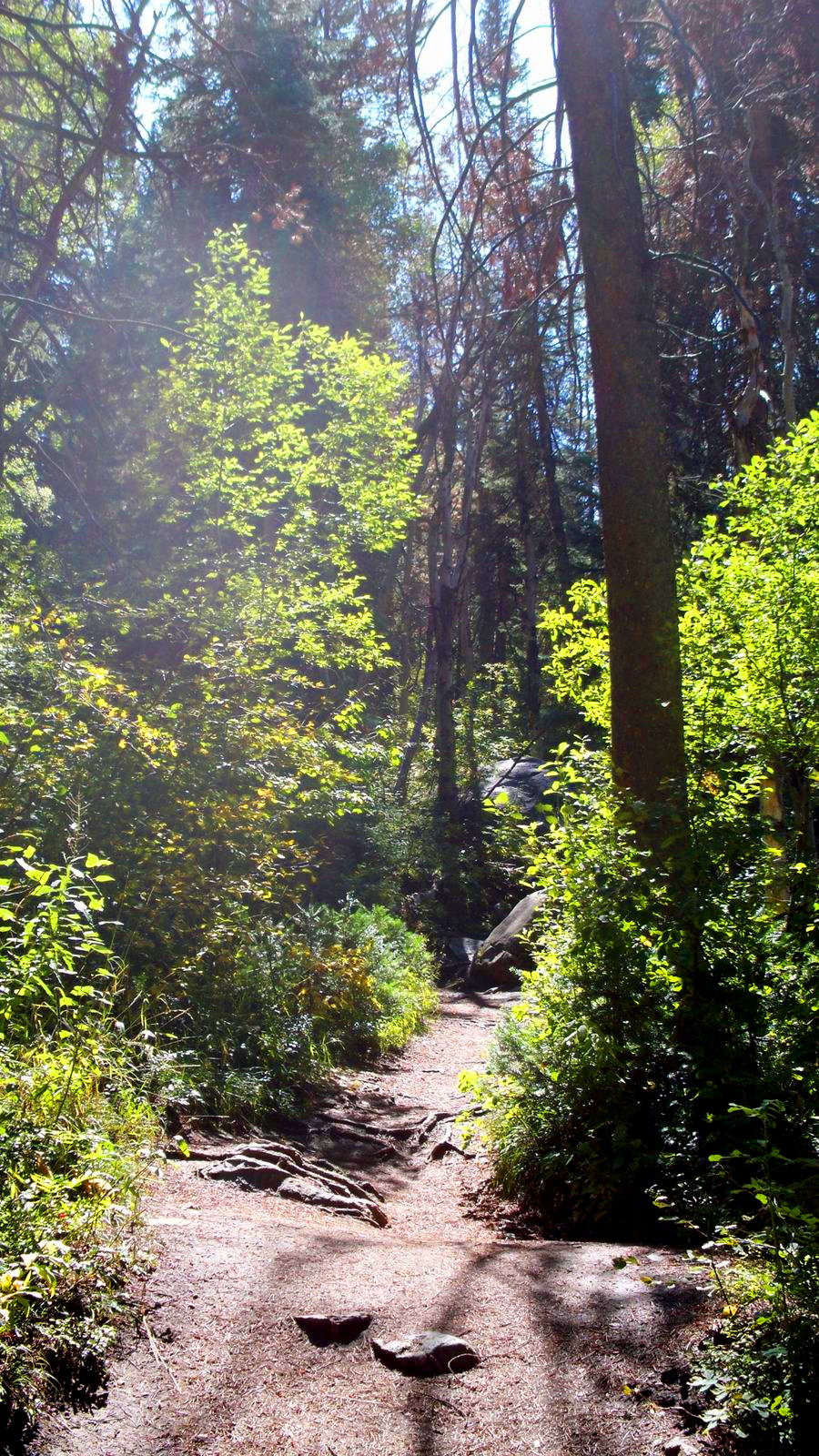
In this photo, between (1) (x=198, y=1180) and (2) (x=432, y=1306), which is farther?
(1) (x=198, y=1180)

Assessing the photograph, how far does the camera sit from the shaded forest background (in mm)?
4324

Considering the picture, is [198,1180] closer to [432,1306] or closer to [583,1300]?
[432,1306]

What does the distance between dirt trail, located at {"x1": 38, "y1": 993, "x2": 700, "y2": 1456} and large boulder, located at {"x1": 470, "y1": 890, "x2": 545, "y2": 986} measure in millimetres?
10554

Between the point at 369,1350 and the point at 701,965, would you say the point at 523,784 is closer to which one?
the point at 701,965

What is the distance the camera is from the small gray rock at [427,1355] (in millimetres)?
3217

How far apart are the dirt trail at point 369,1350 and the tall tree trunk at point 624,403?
2856 mm

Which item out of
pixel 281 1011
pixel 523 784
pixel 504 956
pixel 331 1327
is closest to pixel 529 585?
pixel 523 784

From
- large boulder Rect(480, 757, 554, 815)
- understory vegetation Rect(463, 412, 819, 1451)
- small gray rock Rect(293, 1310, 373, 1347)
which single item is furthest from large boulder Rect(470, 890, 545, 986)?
small gray rock Rect(293, 1310, 373, 1347)

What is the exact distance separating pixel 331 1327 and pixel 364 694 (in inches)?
332

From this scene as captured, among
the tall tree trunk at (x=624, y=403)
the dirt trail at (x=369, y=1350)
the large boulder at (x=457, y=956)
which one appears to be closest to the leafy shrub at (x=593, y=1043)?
the tall tree trunk at (x=624, y=403)

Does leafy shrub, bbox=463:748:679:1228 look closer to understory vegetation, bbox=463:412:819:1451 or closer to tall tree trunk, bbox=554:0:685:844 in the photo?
understory vegetation, bbox=463:412:819:1451

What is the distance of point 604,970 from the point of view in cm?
551

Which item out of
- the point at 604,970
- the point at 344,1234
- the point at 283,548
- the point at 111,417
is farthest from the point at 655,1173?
the point at 111,417

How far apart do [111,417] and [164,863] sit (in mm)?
9660
